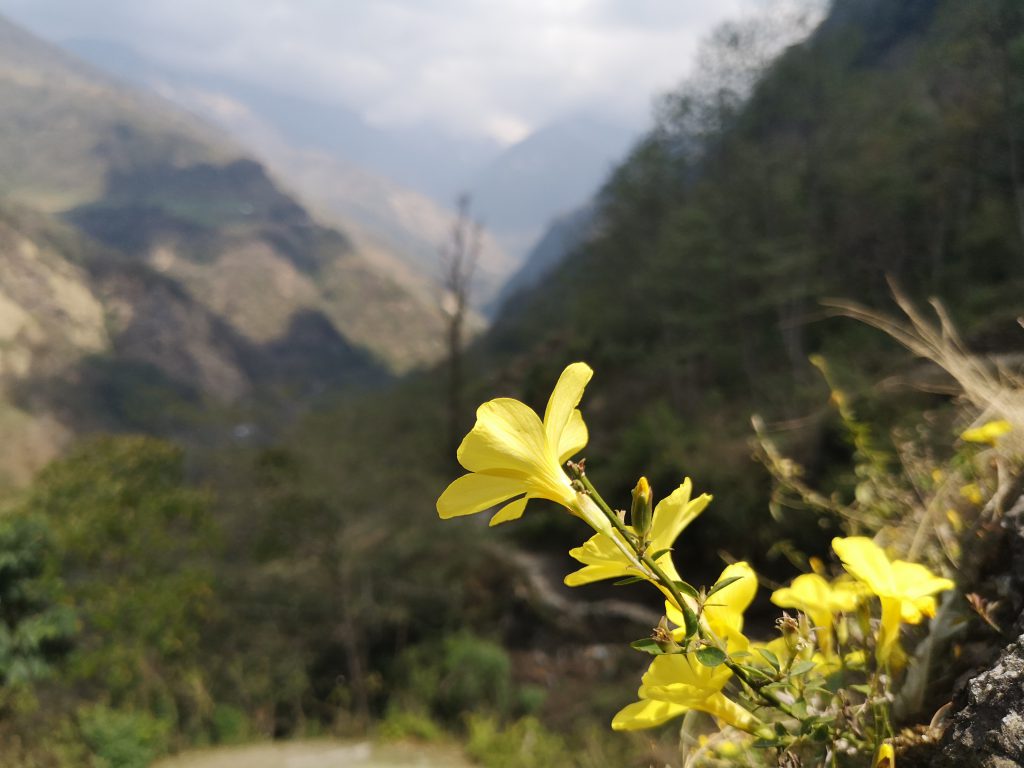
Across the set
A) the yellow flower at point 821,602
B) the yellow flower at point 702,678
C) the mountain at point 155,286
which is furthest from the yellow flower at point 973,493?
the mountain at point 155,286

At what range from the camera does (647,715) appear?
70 centimetres

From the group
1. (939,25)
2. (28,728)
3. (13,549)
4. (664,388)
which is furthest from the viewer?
(664,388)

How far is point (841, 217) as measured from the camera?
1580 cm

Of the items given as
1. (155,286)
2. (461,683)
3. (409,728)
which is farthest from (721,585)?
(155,286)

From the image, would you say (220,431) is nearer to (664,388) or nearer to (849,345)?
(664,388)

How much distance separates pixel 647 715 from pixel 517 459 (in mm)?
367

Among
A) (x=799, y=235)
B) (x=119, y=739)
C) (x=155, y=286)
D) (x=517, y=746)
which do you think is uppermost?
(x=155, y=286)

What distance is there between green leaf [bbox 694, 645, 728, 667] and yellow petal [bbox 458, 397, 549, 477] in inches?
8.5

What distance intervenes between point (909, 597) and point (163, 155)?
156421 mm

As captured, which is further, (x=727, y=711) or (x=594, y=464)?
(x=594, y=464)

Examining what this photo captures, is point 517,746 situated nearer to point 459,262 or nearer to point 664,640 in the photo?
point 664,640

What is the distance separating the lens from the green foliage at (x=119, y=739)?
517 cm

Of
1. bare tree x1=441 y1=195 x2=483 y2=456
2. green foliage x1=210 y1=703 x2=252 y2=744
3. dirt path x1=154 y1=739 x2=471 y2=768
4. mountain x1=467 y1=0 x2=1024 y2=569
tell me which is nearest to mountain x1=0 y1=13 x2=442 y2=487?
bare tree x1=441 y1=195 x2=483 y2=456

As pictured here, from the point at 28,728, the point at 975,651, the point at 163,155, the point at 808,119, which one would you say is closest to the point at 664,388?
the point at 808,119
